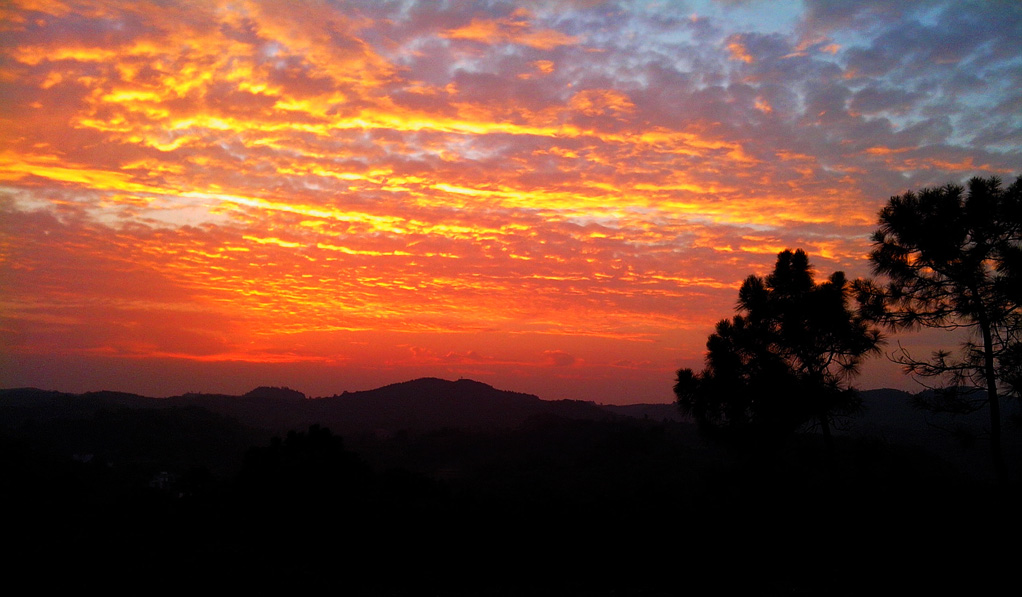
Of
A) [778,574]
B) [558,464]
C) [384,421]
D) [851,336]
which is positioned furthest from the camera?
[384,421]

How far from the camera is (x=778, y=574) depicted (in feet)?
49.3

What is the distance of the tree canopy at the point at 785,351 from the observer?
69.0 ft

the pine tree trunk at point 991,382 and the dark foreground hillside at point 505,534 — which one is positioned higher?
the pine tree trunk at point 991,382

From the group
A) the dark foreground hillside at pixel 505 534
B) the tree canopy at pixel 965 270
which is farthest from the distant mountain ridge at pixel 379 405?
the tree canopy at pixel 965 270

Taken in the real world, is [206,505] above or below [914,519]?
below

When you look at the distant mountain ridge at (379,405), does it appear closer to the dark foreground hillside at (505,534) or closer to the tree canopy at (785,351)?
the dark foreground hillside at (505,534)

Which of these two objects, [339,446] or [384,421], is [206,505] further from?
[384,421]

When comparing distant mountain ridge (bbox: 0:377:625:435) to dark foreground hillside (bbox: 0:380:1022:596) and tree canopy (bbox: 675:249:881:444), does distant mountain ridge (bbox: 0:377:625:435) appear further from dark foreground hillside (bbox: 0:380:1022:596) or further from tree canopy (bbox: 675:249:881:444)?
tree canopy (bbox: 675:249:881:444)

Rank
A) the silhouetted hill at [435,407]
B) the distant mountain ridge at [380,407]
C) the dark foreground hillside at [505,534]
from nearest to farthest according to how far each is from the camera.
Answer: the dark foreground hillside at [505,534], the distant mountain ridge at [380,407], the silhouetted hill at [435,407]

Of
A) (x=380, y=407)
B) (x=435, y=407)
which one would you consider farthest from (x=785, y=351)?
(x=380, y=407)

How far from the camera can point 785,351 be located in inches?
892

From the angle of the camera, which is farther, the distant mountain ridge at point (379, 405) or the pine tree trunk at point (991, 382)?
the distant mountain ridge at point (379, 405)

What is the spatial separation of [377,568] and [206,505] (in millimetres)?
11529

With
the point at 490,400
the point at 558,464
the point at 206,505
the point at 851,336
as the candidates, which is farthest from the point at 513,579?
the point at 490,400
